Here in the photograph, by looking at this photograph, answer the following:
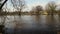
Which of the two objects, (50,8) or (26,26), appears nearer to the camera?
(26,26)

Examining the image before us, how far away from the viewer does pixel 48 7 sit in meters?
32.2

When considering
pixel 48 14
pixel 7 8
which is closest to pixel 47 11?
pixel 48 14

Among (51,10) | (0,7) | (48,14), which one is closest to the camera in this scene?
(0,7)

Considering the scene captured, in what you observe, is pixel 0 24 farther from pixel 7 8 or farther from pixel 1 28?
pixel 7 8

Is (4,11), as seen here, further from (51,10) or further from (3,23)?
(51,10)

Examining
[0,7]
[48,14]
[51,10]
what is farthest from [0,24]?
[48,14]

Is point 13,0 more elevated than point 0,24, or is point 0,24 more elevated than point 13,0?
point 13,0

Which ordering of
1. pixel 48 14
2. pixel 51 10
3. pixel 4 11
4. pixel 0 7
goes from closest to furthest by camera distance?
pixel 0 7 < pixel 4 11 < pixel 51 10 < pixel 48 14

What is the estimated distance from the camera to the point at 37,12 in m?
35.1

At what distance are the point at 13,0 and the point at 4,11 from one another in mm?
666

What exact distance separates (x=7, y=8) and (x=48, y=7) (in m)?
26.1

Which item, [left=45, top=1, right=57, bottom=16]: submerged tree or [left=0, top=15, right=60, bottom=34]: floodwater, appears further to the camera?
[left=45, top=1, right=57, bottom=16]: submerged tree

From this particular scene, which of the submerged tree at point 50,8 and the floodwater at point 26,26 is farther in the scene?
the submerged tree at point 50,8

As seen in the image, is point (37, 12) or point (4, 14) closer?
point (4, 14)
